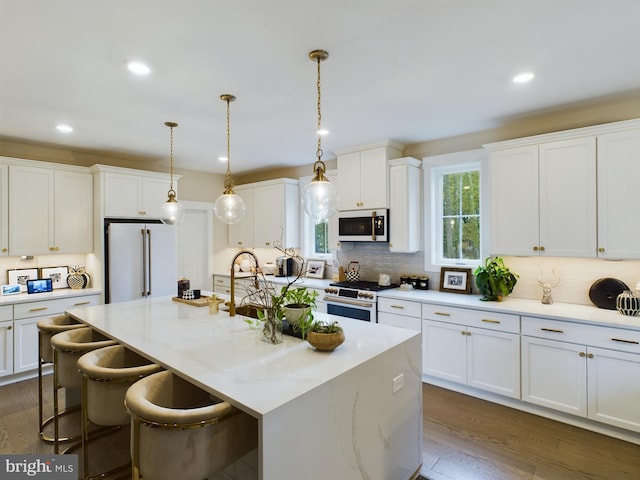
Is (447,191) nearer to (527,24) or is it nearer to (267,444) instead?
(527,24)

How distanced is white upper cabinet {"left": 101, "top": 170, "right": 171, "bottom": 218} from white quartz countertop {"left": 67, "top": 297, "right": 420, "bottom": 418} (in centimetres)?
196

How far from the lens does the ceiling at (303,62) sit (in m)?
1.77

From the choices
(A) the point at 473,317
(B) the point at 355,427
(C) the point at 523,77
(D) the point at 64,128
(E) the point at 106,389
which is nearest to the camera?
(B) the point at 355,427

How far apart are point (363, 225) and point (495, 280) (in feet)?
5.21

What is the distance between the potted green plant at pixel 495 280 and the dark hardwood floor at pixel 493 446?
100 cm

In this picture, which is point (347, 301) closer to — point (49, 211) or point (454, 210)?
point (454, 210)

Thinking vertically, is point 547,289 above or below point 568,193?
below

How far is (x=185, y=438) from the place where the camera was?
133 centimetres

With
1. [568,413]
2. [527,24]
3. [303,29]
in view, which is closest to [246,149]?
[303,29]

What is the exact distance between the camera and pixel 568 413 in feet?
9.27

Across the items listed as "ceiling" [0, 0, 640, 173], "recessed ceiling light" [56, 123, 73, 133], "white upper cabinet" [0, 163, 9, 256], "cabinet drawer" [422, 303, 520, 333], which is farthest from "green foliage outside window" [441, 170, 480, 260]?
"white upper cabinet" [0, 163, 9, 256]

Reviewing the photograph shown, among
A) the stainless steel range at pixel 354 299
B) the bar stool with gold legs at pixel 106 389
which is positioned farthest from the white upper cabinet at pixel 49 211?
the stainless steel range at pixel 354 299

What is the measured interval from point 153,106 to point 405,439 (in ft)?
10.3

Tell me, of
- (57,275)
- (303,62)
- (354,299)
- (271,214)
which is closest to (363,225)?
(354,299)
